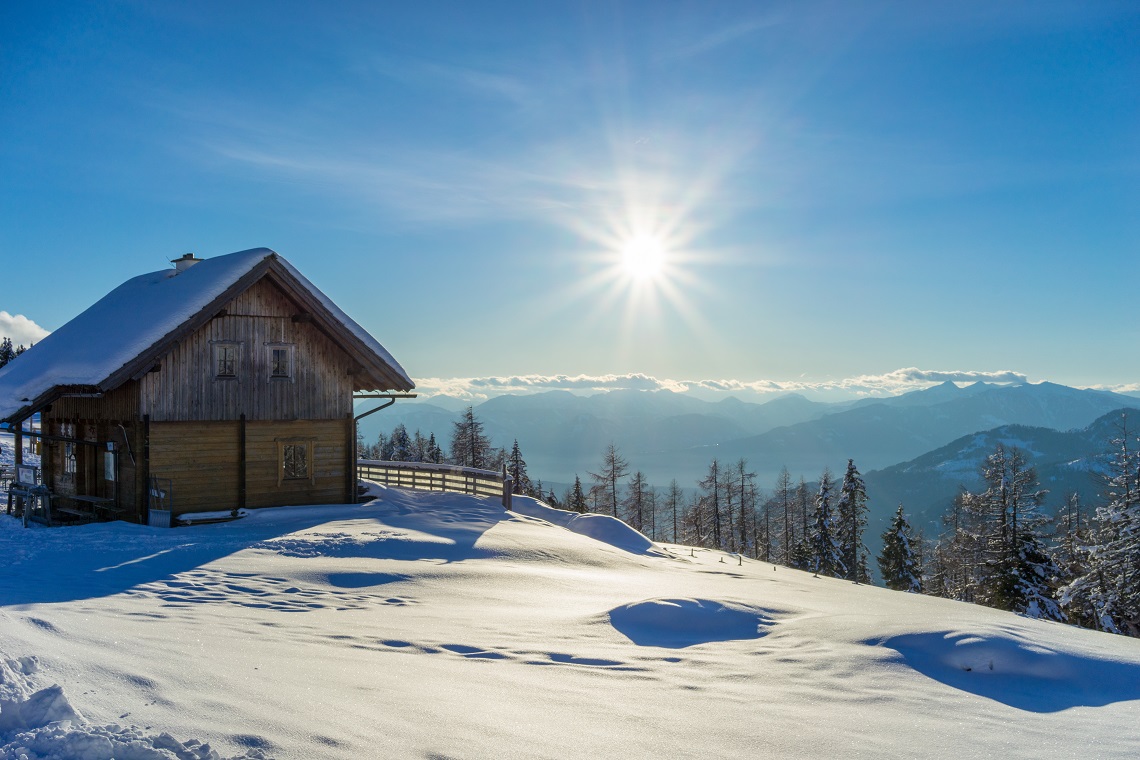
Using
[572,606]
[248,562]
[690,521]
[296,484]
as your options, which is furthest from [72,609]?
[690,521]

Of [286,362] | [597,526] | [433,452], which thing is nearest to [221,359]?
[286,362]

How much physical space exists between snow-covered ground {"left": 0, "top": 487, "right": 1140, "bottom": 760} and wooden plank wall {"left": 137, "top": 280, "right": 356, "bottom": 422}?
7.39 meters

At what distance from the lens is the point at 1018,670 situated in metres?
6.88

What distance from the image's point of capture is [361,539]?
54.0ft

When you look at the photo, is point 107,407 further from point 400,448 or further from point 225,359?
point 400,448

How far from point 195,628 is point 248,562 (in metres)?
6.09

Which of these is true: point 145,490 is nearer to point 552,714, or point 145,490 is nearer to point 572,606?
point 572,606

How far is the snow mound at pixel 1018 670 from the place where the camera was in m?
6.40

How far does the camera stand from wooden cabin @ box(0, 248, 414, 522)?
62.4ft

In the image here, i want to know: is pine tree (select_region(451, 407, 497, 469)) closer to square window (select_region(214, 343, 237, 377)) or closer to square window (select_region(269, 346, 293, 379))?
square window (select_region(269, 346, 293, 379))

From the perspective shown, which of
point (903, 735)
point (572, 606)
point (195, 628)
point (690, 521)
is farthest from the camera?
point (690, 521)

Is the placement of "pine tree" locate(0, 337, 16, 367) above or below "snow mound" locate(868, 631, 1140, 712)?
above

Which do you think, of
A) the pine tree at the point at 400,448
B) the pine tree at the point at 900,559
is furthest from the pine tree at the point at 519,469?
the pine tree at the point at 900,559

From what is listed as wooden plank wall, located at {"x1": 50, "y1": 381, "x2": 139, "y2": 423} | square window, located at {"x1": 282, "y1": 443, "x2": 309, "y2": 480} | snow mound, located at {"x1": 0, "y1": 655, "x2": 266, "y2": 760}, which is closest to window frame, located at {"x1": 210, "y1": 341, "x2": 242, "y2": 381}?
wooden plank wall, located at {"x1": 50, "y1": 381, "x2": 139, "y2": 423}
